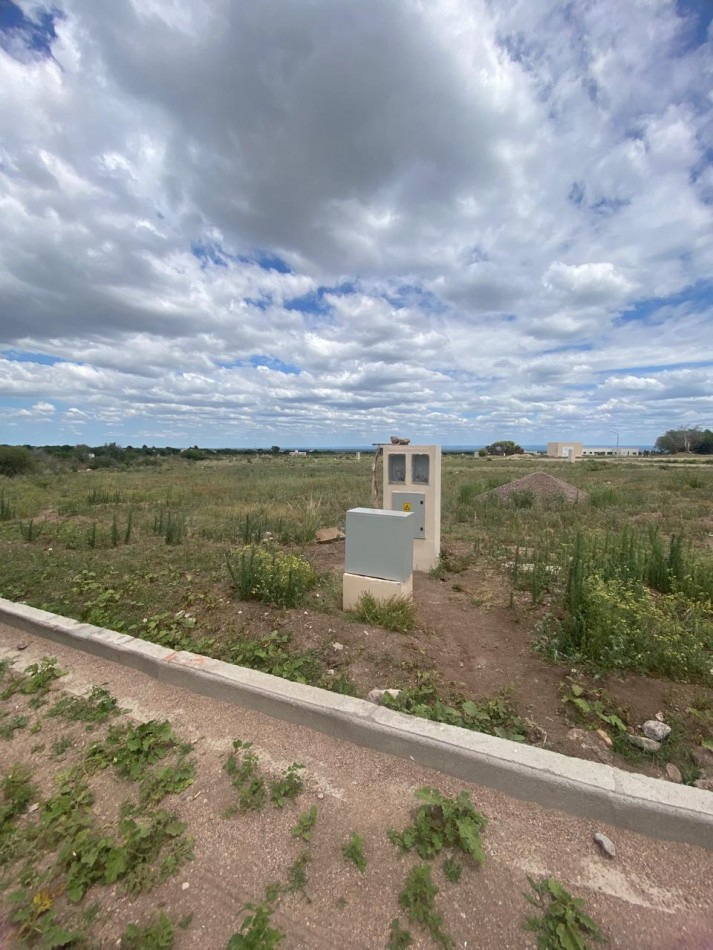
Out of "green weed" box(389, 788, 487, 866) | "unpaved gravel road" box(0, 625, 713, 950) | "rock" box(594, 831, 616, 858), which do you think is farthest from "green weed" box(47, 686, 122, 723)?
"rock" box(594, 831, 616, 858)

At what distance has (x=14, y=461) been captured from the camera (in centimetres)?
2552

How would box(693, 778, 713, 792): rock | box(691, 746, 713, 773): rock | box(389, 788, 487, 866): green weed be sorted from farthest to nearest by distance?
1. box(691, 746, 713, 773): rock
2. box(693, 778, 713, 792): rock
3. box(389, 788, 487, 866): green weed

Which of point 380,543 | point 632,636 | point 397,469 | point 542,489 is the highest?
point 397,469

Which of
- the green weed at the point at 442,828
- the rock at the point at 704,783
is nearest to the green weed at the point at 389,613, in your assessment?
the green weed at the point at 442,828

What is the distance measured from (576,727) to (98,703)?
3096 millimetres

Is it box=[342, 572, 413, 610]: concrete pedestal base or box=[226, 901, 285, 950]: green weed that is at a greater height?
box=[342, 572, 413, 610]: concrete pedestal base

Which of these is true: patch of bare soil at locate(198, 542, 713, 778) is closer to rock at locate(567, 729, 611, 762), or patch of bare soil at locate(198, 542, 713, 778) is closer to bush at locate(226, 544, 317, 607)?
A: rock at locate(567, 729, 611, 762)

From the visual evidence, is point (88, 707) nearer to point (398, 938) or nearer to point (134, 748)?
point (134, 748)

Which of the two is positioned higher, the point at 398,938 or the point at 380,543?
the point at 380,543

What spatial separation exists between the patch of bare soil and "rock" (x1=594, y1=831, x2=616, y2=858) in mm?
617

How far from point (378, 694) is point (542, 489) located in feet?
39.9

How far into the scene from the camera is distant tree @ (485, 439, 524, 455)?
88.9 meters

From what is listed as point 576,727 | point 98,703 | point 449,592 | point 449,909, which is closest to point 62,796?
point 98,703

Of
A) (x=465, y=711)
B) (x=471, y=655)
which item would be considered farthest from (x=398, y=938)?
(x=471, y=655)
